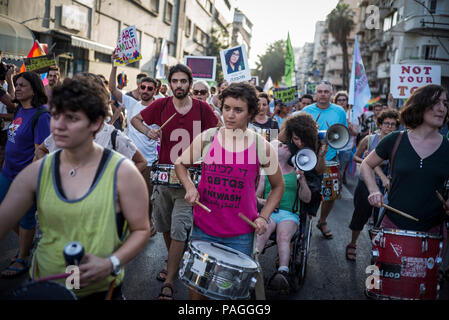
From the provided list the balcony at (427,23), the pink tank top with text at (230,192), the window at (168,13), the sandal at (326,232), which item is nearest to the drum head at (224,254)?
the pink tank top with text at (230,192)

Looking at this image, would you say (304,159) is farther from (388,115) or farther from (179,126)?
(388,115)

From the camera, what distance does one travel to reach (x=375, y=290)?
3.21 m

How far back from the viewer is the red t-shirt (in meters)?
4.27

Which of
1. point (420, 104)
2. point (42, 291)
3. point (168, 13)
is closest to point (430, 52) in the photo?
point (168, 13)

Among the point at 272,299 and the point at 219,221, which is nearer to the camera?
the point at 219,221

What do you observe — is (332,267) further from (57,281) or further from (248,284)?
(57,281)

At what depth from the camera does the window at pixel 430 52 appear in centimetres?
3463

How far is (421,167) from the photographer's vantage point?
3.27 metres

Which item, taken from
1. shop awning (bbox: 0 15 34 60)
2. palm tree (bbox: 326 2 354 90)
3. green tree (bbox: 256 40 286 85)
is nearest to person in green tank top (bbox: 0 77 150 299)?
shop awning (bbox: 0 15 34 60)

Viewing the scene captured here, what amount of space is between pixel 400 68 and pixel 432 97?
7.34 m

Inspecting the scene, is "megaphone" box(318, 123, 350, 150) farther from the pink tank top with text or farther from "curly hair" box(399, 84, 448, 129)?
the pink tank top with text

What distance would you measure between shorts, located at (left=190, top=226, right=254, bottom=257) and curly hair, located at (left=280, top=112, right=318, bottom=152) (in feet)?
5.76

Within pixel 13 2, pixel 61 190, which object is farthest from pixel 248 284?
pixel 13 2

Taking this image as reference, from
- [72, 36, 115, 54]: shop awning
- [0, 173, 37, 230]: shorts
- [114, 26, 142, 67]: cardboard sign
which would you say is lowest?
[0, 173, 37, 230]: shorts
